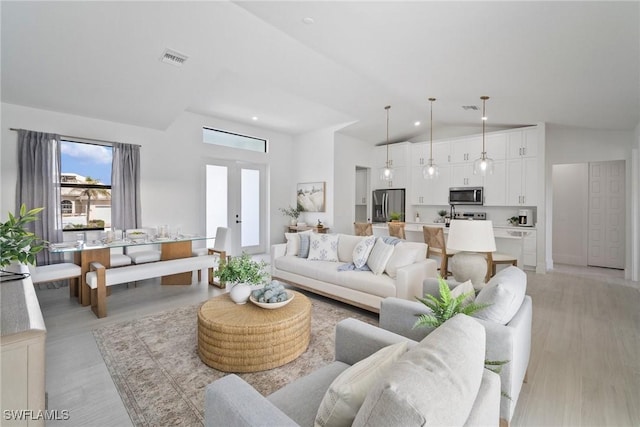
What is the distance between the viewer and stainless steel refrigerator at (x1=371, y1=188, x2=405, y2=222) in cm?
746

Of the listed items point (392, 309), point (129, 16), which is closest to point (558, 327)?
point (392, 309)

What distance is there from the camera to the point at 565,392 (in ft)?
6.63

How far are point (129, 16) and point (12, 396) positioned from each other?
3.32 m

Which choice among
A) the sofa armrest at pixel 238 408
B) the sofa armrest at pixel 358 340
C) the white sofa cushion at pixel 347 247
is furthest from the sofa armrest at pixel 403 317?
the white sofa cushion at pixel 347 247

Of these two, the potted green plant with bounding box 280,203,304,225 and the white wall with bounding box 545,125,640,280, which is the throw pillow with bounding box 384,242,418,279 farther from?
the potted green plant with bounding box 280,203,304,225

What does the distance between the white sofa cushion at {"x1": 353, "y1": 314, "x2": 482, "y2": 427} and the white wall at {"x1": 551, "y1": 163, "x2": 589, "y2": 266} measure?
24.3 ft

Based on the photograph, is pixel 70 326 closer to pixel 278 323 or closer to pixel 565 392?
pixel 278 323

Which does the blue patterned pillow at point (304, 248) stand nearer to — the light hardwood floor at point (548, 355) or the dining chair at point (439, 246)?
the light hardwood floor at point (548, 355)

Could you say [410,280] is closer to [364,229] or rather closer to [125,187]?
[364,229]

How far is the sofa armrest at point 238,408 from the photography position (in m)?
0.96

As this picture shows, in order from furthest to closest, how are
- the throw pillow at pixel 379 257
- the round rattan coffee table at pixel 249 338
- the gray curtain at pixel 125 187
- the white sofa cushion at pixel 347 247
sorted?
the gray curtain at pixel 125 187, the white sofa cushion at pixel 347 247, the throw pillow at pixel 379 257, the round rattan coffee table at pixel 249 338

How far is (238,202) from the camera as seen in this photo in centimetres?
696

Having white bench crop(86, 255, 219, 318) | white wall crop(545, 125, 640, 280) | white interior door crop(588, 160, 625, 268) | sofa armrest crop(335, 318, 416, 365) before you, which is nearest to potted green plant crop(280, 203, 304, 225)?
white bench crop(86, 255, 219, 318)

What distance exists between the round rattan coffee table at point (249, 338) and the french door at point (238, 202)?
4.26 m
